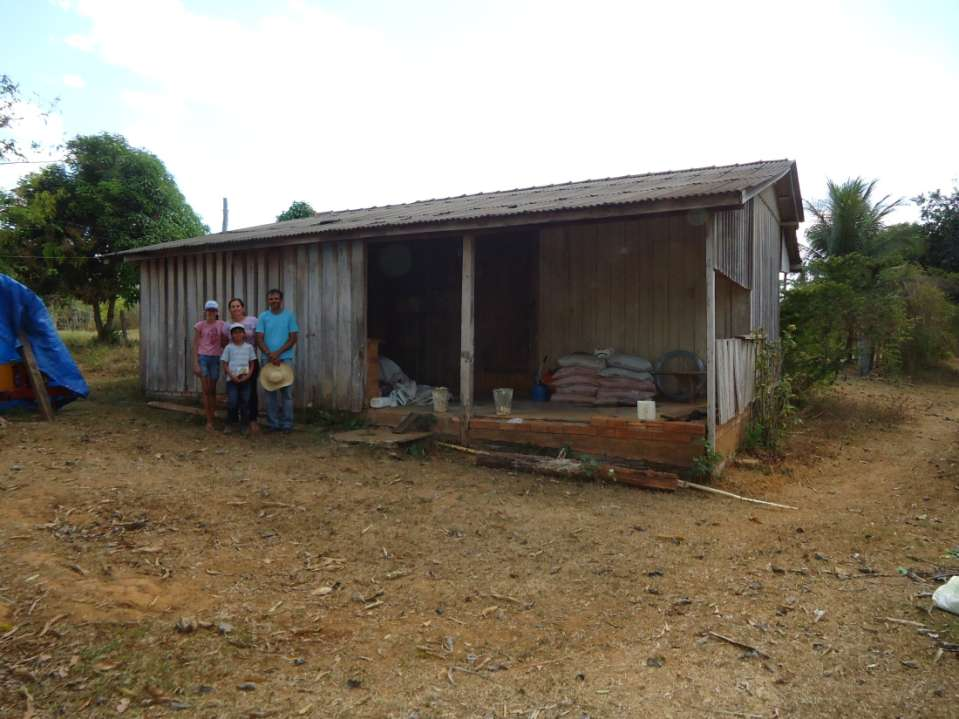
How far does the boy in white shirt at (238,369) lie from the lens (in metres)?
7.47

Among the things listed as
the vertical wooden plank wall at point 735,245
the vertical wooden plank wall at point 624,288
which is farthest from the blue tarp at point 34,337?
the vertical wooden plank wall at point 735,245

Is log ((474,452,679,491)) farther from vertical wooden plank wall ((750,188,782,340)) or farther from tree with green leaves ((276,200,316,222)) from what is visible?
tree with green leaves ((276,200,316,222))

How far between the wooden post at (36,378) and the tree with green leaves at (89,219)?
1044 centimetres

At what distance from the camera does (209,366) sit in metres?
7.93

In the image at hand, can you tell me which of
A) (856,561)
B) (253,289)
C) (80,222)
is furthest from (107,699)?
(80,222)

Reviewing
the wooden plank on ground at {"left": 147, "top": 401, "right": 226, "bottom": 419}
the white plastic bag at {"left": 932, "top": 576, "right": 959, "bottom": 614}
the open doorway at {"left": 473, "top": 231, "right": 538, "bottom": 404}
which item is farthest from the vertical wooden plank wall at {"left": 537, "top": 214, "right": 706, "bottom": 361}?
the white plastic bag at {"left": 932, "top": 576, "right": 959, "bottom": 614}

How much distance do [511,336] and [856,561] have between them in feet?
20.7

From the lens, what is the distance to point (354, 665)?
9.29ft

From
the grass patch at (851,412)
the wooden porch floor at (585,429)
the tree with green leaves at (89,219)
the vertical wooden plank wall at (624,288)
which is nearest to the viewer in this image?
the wooden porch floor at (585,429)

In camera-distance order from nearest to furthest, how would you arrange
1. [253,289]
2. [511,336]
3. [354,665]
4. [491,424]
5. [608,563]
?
[354,665]
[608,563]
[491,424]
[253,289]
[511,336]

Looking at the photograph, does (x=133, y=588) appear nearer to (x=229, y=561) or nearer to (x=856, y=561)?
(x=229, y=561)

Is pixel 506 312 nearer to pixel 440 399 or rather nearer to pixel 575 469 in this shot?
pixel 440 399

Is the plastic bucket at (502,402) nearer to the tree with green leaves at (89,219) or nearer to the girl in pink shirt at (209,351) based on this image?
the girl in pink shirt at (209,351)

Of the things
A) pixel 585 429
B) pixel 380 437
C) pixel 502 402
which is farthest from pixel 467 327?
pixel 585 429
